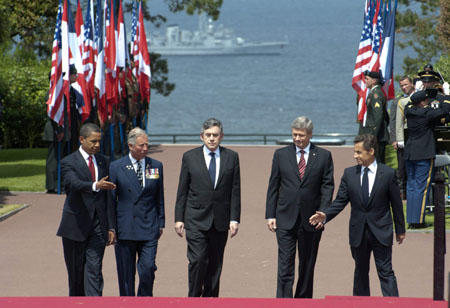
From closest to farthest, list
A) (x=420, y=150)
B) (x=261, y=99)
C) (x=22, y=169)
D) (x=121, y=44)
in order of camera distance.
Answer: (x=420, y=150), (x=22, y=169), (x=121, y=44), (x=261, y=99)

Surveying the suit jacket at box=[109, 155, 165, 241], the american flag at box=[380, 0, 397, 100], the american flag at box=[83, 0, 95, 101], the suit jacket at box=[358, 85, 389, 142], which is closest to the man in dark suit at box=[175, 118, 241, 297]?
the suit jacket at box=[109, 155, 165, 241]

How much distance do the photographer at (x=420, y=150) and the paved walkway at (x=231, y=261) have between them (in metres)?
0.44

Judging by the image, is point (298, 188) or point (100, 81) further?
point (100, 81)

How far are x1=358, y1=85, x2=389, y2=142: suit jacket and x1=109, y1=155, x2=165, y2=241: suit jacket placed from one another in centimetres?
861

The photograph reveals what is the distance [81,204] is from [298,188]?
209cm

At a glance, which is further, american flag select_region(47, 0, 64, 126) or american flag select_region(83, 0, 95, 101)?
american flag select_region(83, 0, 95, 101)

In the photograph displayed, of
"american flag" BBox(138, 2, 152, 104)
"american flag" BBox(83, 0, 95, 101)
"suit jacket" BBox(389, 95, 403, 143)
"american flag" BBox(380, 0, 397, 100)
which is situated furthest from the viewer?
"american flag" BBox(138, 2, 152, 104)

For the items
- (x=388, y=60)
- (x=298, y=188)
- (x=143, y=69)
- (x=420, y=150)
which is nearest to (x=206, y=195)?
(x=298, y=188)

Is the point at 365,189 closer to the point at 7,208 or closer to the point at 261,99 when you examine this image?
the point at 7,208

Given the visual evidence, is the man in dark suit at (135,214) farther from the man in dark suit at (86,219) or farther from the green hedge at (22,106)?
the green hedge at (22,106)

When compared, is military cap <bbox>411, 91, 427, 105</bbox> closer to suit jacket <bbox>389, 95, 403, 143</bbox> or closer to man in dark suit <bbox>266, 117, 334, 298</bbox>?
suit jacket <bbox>389, 95, 403, 143</bbox>

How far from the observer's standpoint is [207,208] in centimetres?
895

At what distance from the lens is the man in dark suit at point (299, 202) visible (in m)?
9.00

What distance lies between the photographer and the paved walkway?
985 centimetres
